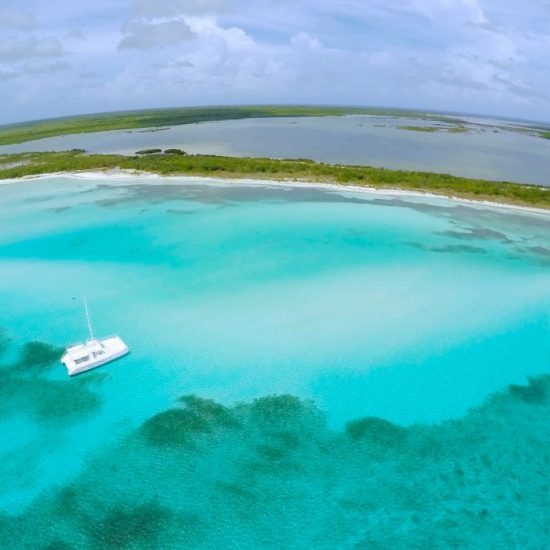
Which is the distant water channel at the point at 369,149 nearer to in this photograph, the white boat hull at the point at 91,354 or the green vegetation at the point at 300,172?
the green vegetation at the point at 300,172

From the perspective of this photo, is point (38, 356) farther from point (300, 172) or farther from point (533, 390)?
point (300, 172)

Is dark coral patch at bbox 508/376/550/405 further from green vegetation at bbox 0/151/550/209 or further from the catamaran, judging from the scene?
green vegetation at bbox 0/151/550/209

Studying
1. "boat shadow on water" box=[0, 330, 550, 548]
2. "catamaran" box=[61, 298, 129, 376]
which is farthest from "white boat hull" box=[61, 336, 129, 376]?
"boat shadow on water" box=[0, 330, 550, 548]

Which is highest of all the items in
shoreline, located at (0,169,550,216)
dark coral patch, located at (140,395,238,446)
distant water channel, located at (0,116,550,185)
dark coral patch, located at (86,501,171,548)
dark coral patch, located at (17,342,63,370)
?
distant water channel, located at (0,116,550,185)

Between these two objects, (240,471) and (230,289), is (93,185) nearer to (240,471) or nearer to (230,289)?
(230,289)

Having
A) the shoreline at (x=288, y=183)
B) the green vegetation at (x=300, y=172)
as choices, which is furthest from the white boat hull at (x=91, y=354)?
the green vegetation at (x=300, y=172)

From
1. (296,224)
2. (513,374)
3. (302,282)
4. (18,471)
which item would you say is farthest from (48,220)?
(513,374)

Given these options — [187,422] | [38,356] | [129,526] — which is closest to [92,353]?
[38,356]
